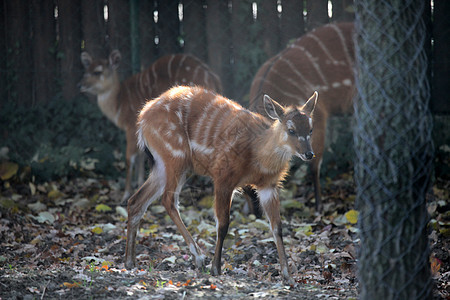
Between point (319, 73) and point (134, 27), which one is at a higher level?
point (134, 27)

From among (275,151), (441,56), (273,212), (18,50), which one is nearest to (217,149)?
(275,151)

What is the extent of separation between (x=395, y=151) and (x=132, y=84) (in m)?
4.96

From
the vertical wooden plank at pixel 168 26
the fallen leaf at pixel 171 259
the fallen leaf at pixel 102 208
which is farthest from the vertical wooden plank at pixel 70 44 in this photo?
the fallen leaf at pixel 171 259

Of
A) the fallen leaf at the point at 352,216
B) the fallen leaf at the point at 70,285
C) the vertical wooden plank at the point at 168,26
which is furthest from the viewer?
the vertical wooden plank at the point at 168,26

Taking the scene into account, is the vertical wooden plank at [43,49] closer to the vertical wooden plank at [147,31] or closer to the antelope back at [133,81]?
the antelope back at [133,81]

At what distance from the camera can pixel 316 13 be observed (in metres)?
6.80

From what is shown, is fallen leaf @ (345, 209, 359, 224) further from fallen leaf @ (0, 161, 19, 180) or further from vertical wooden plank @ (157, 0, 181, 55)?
fallen leaf @ (0, 161, 19, 180)

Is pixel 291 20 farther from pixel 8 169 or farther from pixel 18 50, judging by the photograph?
pixel 8 169

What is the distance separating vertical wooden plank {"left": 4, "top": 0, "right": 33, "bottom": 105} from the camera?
7.46m

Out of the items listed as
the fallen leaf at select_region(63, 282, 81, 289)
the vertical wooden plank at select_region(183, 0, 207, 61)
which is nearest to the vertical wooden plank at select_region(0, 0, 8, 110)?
the vertical wooden plank at select_region(183, 0, 207, 61)

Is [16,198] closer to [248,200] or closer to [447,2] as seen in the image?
[248,200]

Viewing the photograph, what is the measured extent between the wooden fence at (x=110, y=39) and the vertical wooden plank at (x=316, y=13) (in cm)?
71

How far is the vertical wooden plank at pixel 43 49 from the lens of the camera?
748 cm

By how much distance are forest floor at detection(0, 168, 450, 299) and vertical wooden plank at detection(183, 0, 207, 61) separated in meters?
1.81
